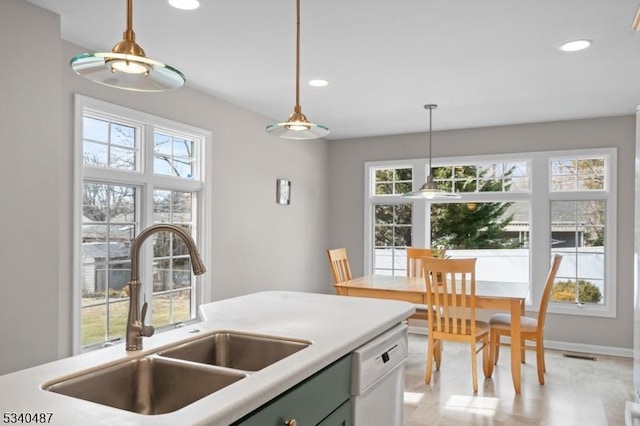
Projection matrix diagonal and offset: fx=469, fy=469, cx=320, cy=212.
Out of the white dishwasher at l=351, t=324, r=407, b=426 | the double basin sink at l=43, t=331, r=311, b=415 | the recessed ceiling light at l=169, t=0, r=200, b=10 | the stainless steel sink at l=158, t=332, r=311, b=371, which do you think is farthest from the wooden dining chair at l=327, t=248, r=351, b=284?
the double basin sink at l=43, t=331, r=311, b=415

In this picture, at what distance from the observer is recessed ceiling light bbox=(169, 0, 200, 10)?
2.42m

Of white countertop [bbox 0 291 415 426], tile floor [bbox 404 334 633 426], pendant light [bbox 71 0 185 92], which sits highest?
pendant light [bbox 71 0 185 92]

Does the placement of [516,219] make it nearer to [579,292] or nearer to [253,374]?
[579,292]

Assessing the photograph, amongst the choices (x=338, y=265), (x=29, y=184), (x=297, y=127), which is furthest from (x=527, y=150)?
(x=29, y=184)

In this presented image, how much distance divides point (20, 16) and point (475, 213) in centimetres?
484

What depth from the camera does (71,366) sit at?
136 cm

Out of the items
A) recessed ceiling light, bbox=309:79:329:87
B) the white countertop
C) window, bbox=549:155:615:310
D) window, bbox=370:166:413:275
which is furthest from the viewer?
window, bbox=370:166:413:275

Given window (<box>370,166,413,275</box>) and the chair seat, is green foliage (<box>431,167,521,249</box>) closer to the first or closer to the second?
window (<box>370,166,413,275</box>)

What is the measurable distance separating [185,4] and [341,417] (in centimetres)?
212

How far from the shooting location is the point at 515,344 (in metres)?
3.79

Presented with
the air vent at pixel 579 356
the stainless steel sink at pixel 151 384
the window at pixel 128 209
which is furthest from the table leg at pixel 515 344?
the stainless steel sink at pixel 151 384

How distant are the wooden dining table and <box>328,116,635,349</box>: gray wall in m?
1.33

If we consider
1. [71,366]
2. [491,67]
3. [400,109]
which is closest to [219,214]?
[400,109]

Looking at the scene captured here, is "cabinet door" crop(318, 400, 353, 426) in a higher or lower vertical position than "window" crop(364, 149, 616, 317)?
lower
